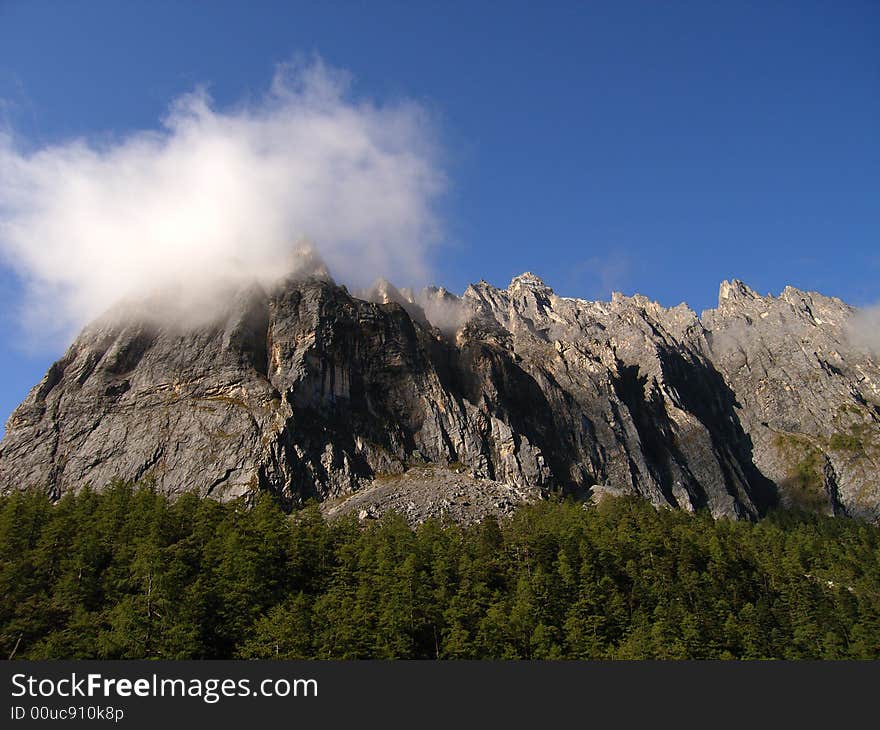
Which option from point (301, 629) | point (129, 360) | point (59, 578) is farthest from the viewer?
point (129, 360)

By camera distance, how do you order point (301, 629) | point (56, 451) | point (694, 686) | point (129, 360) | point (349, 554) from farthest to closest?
point (129, 360), point (56, 451), point (349, 554), point (301, 629), point (694, 686)

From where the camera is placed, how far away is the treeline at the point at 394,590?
67.2 metres

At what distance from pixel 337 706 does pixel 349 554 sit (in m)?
54.5

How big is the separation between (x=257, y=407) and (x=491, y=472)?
6927 centimetres

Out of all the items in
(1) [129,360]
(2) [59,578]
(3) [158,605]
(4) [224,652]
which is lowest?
(4) [224,652]

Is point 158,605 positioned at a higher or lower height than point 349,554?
lower

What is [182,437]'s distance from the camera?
169m

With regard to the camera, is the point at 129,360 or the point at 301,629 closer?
the point at 301,629

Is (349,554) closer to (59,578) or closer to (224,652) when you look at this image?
(224,652)

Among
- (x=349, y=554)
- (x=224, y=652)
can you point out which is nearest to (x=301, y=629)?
(x=224, y=652)

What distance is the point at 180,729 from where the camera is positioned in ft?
126

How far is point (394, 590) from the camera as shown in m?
80.7

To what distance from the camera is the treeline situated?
67.2 metres

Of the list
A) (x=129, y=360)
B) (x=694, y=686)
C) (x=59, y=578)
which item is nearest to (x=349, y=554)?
(x=59, y=578)
